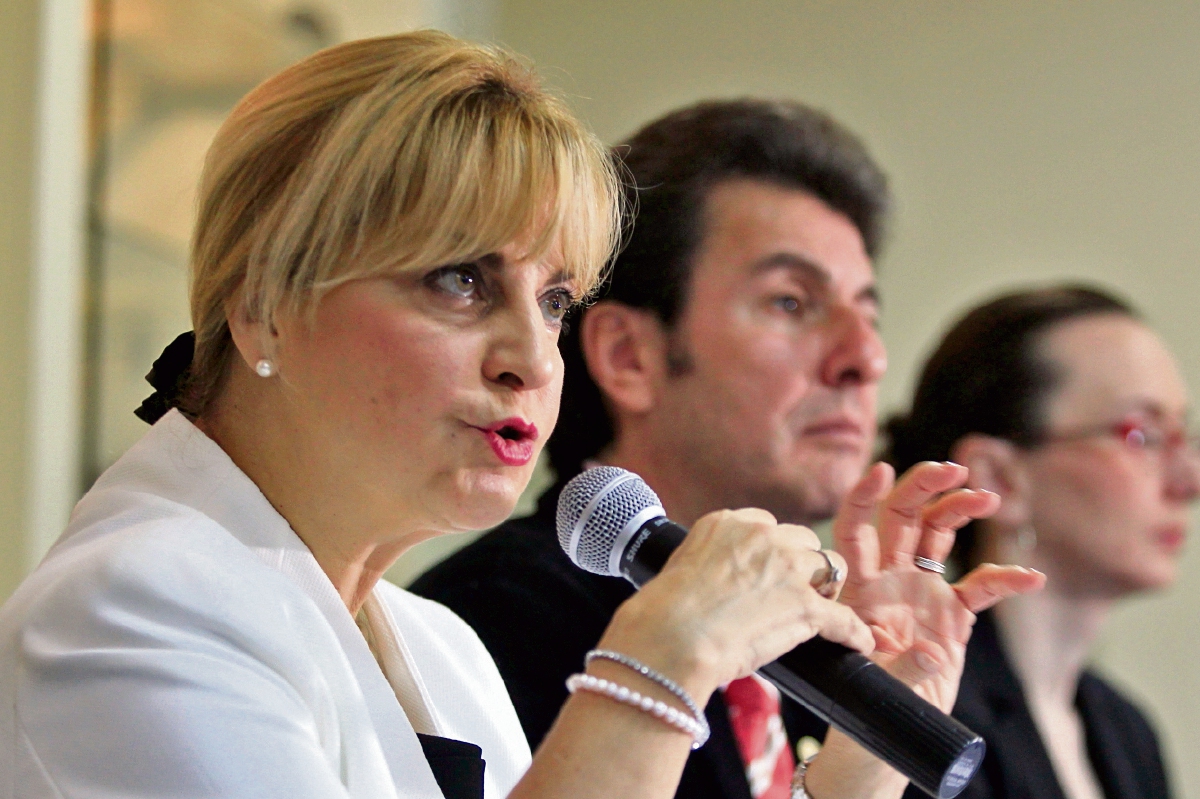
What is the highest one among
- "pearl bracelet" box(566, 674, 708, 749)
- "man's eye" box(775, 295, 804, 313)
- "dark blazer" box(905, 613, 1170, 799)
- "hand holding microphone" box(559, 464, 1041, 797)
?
"man's eye" box(775, 295, 804, 313)

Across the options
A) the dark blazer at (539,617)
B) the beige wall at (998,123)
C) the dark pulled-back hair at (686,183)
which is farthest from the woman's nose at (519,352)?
the beige wall at (998,123)

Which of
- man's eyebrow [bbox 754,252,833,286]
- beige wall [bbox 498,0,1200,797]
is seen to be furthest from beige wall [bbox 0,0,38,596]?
beige wall [bbox 498,0,1200,797]

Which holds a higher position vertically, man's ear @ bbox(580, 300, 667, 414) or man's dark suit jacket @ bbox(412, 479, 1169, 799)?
man's ear @ bbox(580, 300, 667, 414)

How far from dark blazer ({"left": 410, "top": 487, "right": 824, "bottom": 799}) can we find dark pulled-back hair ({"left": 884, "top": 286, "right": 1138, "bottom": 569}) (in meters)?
1.02

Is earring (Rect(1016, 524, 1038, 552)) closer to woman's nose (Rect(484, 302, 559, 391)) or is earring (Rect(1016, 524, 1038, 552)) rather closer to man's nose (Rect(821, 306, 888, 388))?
man's nose (Rect(821, 306, 888, 388))

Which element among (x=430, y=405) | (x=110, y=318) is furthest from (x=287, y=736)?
(x=110, y=318)

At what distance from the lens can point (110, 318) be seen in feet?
10.5

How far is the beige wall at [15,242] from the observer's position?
2584 mm

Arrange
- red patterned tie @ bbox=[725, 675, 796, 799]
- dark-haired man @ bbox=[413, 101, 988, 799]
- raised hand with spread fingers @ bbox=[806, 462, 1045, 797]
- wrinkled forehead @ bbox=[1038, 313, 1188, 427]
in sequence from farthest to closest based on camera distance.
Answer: wrinkled forehead @ bbox=[1038, 313, 1188, 427], dark-haired man @ bbox=[413, 101, 988, 799], red patterned tie @ bbox=[725, 675, 796, 799], raised hand with spread fingers @ bbox=[806, 462, 1045, 797]

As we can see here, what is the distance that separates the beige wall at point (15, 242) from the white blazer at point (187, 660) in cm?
153

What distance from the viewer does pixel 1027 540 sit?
8.75ft

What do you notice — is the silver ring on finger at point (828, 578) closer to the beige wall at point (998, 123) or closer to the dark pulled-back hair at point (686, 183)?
the dark pulled-back hair at point (686, 183)

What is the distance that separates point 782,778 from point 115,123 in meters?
2.17

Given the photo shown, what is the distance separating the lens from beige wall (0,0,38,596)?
2584 mm
